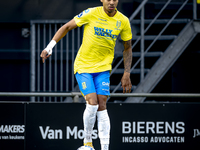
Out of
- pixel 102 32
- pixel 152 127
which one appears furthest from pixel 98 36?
pixel 152 127

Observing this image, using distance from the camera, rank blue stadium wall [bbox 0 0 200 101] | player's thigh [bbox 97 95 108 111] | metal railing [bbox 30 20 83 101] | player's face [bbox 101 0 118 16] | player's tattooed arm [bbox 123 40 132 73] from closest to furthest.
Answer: player's face [bbox 101 0 118 16] → player's thigh [bbox 97 95 108 111] → player's tattooed arm [bbox 123 40 132 73] → metal railing [bbox 30 20 83 101] → blue stadium wall [bbox 0 0 200 101]

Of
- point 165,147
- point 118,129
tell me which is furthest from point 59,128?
point 165,147

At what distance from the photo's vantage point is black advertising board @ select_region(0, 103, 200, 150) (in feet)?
18.5

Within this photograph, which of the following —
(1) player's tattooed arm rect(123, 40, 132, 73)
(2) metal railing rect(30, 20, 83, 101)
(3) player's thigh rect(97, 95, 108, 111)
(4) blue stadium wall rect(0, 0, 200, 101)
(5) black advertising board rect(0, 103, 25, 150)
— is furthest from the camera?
(4) blue stadium wall rect(0, 0, 200, 101)

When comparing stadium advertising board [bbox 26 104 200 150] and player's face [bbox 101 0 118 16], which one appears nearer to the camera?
player's face [bbox 101 0 118 16]

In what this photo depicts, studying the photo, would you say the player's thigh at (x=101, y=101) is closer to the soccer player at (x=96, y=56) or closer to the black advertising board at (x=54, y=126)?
the soccer player at (x=96, y=56)

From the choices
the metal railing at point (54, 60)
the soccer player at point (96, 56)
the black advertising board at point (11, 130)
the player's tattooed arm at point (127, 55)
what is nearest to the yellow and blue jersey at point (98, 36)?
the soccer player at point (96, 56)

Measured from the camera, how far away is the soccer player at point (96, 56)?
466 cm

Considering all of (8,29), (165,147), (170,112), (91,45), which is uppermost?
(8,29)

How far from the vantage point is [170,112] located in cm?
579

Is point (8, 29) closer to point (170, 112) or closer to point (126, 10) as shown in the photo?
point (126, 10)

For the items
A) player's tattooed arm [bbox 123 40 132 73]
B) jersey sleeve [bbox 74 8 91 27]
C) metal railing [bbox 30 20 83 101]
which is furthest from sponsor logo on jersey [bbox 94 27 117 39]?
metal railing [bbox 30 20 83 101]

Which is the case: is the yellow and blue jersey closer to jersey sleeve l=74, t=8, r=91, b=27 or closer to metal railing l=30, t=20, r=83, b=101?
jersey sleeve l=74, t=8, r=91, b=27

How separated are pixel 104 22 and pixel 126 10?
4.60m
